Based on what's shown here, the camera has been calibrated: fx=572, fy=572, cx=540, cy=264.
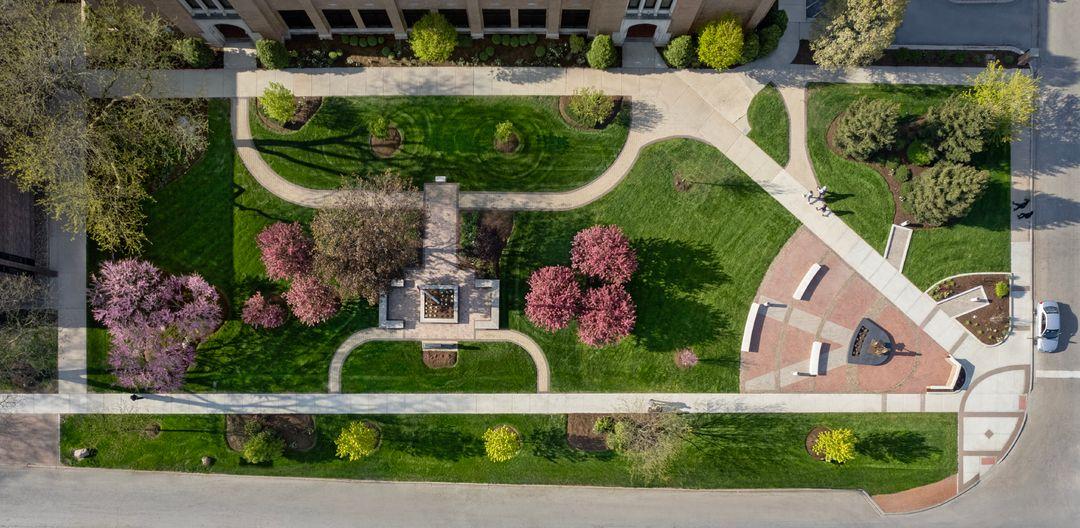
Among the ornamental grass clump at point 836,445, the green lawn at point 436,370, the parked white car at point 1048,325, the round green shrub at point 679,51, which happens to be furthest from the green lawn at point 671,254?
the parked white car at point 1048,325

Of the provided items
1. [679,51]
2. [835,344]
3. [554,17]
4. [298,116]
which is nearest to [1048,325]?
[835,344]

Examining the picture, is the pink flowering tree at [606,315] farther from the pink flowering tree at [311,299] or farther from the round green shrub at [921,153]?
the round green shrub at [921,153]

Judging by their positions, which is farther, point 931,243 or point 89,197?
point 931,243

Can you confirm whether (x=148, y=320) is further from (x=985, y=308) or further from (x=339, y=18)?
(x=985, y=308)

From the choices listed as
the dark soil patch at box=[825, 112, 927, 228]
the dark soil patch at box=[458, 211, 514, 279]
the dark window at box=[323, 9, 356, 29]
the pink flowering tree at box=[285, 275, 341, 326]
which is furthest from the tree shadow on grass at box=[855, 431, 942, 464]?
the dark window at box=[323, 9, 356, 29]

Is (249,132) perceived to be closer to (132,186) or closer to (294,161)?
(294,161)

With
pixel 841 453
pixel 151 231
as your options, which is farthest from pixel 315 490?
pixel 841 453
